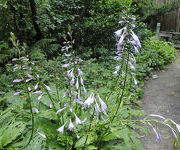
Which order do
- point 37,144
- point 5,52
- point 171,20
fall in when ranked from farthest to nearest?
point 171,20, point 5,52, point 37,144

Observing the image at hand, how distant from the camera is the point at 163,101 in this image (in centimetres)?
361

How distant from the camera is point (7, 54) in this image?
489cm

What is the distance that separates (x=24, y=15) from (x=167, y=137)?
575 cm

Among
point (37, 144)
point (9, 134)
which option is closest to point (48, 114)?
point (37, 144)

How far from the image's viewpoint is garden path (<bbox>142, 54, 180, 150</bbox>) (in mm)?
2467

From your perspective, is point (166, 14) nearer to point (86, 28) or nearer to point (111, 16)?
point (111, 16)

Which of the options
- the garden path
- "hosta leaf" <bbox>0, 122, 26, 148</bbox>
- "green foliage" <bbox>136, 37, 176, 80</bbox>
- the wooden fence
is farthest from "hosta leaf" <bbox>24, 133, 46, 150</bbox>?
the wooden fence

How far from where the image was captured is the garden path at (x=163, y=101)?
8.09 ft

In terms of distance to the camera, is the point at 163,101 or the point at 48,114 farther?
the point at 163,101

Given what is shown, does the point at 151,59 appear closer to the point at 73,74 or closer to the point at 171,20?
the point at 73,74

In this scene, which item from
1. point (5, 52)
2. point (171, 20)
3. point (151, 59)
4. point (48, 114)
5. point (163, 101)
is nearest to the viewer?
point (48, 114)

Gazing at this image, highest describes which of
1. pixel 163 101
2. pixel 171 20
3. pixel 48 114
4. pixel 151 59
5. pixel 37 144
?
pixel 171 20

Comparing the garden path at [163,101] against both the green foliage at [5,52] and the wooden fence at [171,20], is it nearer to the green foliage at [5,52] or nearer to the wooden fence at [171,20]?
the green foliage at [5,52]

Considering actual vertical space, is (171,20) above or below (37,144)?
above
